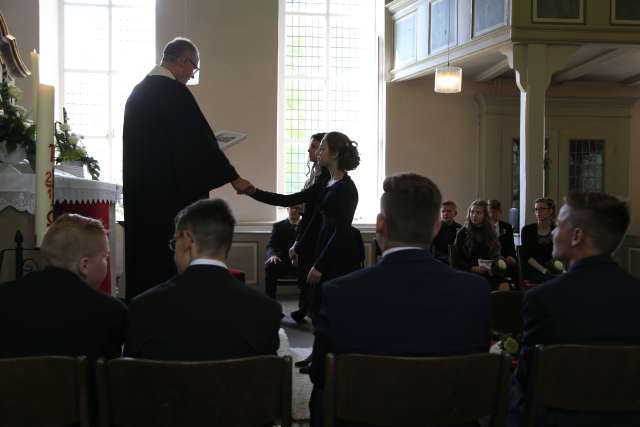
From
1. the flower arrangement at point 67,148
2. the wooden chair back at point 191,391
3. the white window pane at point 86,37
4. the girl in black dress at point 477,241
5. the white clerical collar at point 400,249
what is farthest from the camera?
the white window pane at point 86,37

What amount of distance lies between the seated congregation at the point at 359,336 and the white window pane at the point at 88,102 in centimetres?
864

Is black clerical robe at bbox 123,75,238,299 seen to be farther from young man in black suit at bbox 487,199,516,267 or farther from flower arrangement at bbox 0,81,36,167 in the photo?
young man in black suit at bbox 487,199,516,267

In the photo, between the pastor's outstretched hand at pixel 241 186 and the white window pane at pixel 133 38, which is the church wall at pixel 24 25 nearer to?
the white window pane at pixel 133 38

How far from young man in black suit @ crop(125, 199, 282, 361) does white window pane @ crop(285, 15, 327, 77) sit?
917 centimetres

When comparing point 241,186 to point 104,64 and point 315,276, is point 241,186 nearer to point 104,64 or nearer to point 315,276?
point 315,276

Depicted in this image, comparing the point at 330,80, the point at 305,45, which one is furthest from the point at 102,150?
the point at 330,80

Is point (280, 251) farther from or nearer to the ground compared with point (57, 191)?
nearer to the ground

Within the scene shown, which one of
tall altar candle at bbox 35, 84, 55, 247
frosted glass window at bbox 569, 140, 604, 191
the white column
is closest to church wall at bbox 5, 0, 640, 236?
frosted glass window at bbox 569, 140, 604, 191

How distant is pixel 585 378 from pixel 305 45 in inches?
377

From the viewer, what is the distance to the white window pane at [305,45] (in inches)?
426

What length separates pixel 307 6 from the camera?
10828 millimetres

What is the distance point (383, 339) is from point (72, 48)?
32.1 feet

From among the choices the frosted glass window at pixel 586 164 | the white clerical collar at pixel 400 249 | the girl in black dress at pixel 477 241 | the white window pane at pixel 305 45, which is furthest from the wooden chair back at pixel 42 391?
the frosted glass window at pixel 586 164

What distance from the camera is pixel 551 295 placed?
2076 mm
